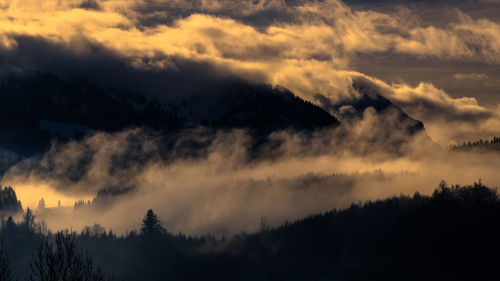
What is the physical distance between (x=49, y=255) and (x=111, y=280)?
9.03m

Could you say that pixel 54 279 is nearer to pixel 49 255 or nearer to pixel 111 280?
pixel 49 255

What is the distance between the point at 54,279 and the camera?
6738 centimetres

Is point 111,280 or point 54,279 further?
point 111,280

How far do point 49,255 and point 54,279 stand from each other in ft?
8.13

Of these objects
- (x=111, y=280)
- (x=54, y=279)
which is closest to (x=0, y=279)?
(x=54, y=279)

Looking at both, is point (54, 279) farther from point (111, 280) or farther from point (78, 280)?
point (111, 280)

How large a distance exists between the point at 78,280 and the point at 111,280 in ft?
23.3

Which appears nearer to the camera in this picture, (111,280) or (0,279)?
(0,279)

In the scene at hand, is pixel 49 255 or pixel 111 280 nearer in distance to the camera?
pixel 49 255

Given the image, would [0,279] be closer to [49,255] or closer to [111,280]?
[49,255]

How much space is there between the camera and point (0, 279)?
6531cm

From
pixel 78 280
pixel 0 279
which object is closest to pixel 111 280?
pixel 78 280

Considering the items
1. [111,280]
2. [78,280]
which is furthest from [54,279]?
[111,280]

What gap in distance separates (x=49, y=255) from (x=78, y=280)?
12.4 ft
